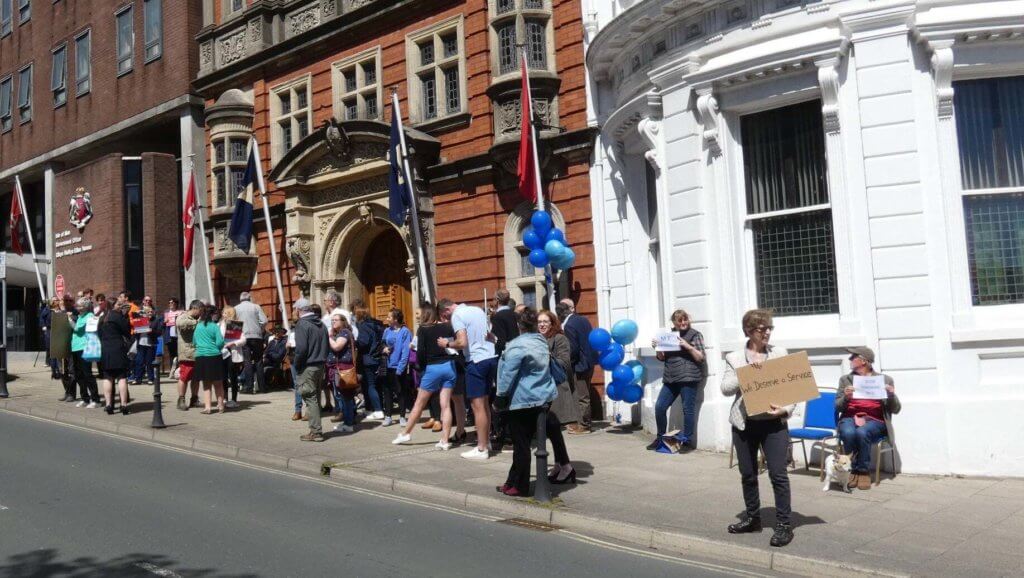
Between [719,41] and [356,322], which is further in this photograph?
[356,322]

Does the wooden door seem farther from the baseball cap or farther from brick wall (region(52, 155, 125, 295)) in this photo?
the baseball cap

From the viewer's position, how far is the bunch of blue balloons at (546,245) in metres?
12.9

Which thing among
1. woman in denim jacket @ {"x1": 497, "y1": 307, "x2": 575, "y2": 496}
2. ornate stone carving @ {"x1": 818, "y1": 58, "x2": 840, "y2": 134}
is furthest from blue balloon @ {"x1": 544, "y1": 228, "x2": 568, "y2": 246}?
woman in denim jacket @ {"x1": 497, "y1": 307, "x2": 575, "y2": 496}

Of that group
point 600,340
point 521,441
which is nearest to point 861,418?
point 521,441

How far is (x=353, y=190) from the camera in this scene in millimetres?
18031

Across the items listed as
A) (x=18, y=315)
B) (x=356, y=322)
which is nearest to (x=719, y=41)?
(x=356, y=322)

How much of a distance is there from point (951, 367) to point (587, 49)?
24.5 ft

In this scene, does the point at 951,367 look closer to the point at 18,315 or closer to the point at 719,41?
the point at 719,41

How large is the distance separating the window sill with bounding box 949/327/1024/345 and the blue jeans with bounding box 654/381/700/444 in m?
2.96

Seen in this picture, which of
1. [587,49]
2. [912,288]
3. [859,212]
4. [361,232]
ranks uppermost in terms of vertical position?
[587,49]

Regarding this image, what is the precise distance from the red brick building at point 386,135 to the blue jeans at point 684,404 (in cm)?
364

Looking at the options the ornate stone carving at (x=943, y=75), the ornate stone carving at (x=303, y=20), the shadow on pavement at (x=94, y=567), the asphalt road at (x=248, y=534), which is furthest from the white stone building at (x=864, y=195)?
the ornate stone carving at (x=303, y=20)

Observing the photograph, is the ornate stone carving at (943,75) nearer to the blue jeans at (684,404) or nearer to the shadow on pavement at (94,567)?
the blue jeans at (684,404)

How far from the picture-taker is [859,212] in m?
9.45
